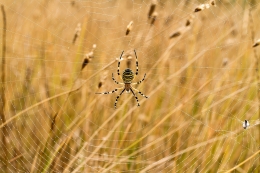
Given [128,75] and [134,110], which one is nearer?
[128,75]

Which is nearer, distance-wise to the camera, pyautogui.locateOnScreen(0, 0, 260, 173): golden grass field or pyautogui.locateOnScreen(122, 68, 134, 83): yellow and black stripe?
pyautogui.locateOnScreen(0, 0, 260, 173): golden grass field

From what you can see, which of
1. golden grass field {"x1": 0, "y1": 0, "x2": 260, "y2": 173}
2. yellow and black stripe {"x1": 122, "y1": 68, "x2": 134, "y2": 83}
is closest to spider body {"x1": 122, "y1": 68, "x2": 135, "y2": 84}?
yellow and black stripe {"x1": 122, "y1": 68, "x2": 134, "y2": 83}

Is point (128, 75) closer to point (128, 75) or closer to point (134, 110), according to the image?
point (128, 75)

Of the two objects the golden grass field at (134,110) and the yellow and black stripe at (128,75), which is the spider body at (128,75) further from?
the golden grass field at (134,110)

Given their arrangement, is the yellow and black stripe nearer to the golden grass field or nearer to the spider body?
the spider body

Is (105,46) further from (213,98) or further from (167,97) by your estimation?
(213,98)

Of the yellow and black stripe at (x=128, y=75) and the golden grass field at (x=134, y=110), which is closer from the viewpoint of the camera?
the golden grass field at (x=134, y=110)

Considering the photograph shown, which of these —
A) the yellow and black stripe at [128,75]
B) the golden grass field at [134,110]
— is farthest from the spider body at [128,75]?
the golden grass field at [134,110]

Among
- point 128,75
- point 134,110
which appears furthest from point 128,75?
point 134,110
